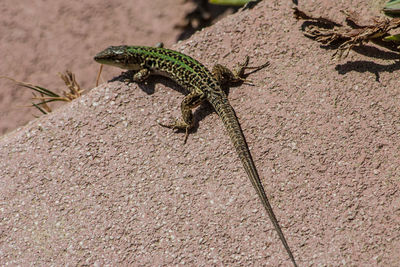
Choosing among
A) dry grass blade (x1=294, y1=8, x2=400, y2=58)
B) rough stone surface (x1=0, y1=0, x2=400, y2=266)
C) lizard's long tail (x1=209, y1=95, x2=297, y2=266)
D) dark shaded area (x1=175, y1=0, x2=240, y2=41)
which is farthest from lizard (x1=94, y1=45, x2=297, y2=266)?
dark shaded area (x1=175, y1=0, x2=240, y2=41)

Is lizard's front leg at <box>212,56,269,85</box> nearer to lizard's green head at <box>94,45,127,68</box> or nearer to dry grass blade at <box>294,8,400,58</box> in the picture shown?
dry grass blade at <box>294,8,400,58</box>

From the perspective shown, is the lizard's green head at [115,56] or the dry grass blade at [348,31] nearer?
the dry grass blade at [348,31]

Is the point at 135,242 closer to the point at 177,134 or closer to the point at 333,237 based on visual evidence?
the point at 177,134

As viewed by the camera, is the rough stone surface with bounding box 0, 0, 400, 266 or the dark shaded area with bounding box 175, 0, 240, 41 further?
the dark shaded area with bounding box 175, 0, 240, 41

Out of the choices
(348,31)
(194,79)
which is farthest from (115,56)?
(348,31)

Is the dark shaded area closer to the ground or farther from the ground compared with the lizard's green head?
closer to the ground

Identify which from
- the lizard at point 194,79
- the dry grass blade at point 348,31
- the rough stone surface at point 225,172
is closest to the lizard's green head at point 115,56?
the lizard at point 194,79

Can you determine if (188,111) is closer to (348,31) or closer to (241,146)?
(241,146)

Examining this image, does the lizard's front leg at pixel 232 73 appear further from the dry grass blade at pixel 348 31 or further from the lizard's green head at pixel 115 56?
the lizard's green head at pixel 115 56
